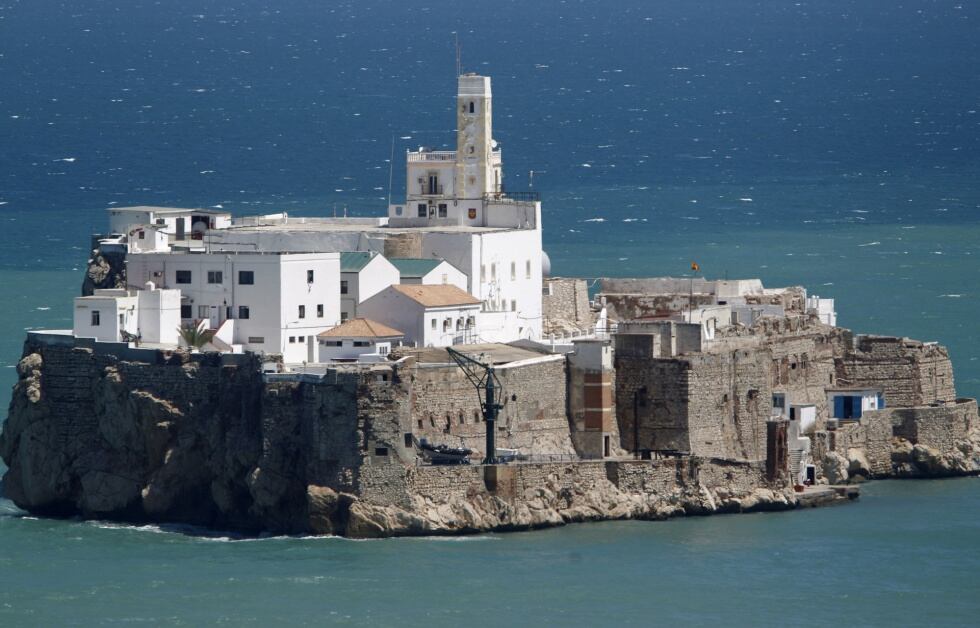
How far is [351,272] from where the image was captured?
80312 millimetres

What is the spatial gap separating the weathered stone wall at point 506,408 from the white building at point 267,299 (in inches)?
166

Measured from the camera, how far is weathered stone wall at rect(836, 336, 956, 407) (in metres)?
87.9

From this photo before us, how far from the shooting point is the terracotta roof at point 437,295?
79312 mm

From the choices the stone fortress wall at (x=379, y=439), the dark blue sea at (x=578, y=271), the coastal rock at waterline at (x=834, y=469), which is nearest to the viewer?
the dark blue sea at (x=578, y=271)

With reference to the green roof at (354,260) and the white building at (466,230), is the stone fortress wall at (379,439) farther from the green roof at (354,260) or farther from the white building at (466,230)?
the green roof at (354,260)

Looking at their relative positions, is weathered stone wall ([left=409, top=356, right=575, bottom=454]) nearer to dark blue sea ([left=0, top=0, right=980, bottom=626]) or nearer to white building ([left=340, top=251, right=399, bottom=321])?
dark blue sea ([left=0, top=0, right=980, bottom=626])

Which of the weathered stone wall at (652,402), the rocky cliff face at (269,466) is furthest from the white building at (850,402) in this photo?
the rocky cliff face at (269,466)

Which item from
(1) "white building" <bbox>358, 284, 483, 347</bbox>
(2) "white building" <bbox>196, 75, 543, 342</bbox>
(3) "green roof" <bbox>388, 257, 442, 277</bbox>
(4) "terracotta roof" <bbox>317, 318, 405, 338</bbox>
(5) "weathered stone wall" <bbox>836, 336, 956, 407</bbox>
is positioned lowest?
(5) "weathered stone wall" <bbox>836, 336, 956, 407</bbox>

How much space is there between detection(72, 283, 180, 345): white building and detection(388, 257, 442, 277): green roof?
20.8 feet

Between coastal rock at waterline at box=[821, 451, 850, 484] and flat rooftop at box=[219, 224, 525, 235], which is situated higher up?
flat rooftop at box=[219, 224, 525, 235]

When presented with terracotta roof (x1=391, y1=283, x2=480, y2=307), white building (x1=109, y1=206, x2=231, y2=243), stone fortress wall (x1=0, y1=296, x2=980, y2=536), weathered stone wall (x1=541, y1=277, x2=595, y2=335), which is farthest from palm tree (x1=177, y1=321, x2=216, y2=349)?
weathered stone wall (x1=541, y1=277, x2=595, y2=335)

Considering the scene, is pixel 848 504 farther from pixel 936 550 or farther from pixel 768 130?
pixel 768 130

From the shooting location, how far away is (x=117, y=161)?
168375 millimetres

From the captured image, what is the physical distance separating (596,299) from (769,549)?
20337 millimetres
